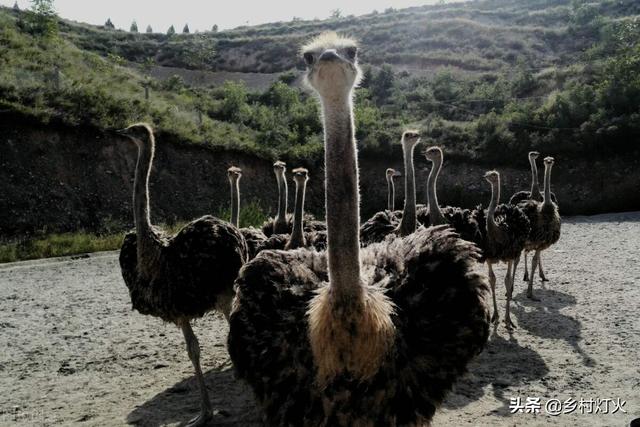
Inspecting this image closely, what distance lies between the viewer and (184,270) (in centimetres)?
465

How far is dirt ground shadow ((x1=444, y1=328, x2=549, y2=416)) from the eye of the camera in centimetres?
484

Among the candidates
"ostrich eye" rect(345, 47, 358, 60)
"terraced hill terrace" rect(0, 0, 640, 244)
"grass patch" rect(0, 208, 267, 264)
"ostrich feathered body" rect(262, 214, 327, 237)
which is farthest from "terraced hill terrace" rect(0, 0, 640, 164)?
"ostrich eye" rect(345, 47, 358, 60)

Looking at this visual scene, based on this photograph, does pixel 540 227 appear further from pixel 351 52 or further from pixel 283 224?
pixel 351 52

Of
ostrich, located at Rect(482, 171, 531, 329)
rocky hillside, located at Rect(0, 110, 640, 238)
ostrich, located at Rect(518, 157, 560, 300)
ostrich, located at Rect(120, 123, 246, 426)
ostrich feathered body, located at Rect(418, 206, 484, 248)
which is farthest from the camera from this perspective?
rocky hillside, located at Rect(0, 110, 640, 238)

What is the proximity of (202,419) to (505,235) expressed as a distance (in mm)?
4129

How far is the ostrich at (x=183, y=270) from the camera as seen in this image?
4.58 meters

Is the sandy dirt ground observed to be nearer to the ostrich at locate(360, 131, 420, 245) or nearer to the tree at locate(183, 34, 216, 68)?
the ostrich at locate(360, 131, 420, 245)

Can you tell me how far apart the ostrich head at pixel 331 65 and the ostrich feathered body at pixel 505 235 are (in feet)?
14.5

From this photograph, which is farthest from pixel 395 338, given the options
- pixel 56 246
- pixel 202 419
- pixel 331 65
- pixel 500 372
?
pixel 56 246

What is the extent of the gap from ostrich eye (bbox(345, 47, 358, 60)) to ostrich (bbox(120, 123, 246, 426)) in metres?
2.41

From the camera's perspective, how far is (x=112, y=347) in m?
6.34

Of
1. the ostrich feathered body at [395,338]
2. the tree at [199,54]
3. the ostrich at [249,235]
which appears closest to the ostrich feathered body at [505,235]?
the ostrich at [249,235]

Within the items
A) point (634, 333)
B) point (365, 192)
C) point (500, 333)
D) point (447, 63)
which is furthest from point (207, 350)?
point (447, 63)

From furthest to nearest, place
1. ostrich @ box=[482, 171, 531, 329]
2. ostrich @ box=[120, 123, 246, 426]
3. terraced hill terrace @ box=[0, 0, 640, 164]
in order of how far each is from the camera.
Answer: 1. terraced hill terrace @ box=[0, 0, 640, 164]
2. ostrich @ box=[482, 171, 531, 329]
3. ostrich @ box=[120, 123, 246, 426]
